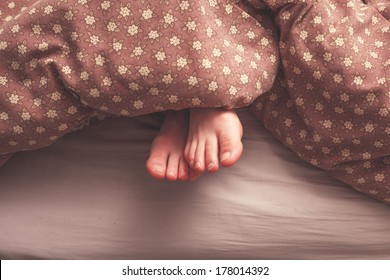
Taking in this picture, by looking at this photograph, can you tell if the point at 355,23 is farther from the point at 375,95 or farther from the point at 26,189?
the point at 26,189

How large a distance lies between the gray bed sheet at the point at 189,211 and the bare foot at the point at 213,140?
0.27 ft

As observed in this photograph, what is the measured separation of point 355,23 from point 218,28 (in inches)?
7.6

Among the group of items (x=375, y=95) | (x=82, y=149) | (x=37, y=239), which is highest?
(x=375, y=95)

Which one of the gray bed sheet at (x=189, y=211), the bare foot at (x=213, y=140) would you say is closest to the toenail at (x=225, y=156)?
the bare foot at (x=213, y=140)

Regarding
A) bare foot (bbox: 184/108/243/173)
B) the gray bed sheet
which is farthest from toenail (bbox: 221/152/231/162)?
the gray bed sheet

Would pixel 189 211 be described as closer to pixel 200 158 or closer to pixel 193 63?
pixel 200 158

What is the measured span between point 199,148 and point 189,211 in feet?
0.38

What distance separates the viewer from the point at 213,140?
27.7 inches

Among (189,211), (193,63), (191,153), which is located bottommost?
(189,211)

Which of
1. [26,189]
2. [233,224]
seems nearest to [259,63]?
[233,224]

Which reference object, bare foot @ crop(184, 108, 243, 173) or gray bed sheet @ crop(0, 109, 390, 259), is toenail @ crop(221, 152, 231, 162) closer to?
bare foot @ crop(184, 108, 243, 173)

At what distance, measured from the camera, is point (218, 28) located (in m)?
0.68

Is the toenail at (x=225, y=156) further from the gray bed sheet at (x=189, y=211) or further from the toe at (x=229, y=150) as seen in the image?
the gray bed sheet at (x=189, y=211)

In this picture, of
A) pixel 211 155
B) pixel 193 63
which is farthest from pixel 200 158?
pixel 193 63
